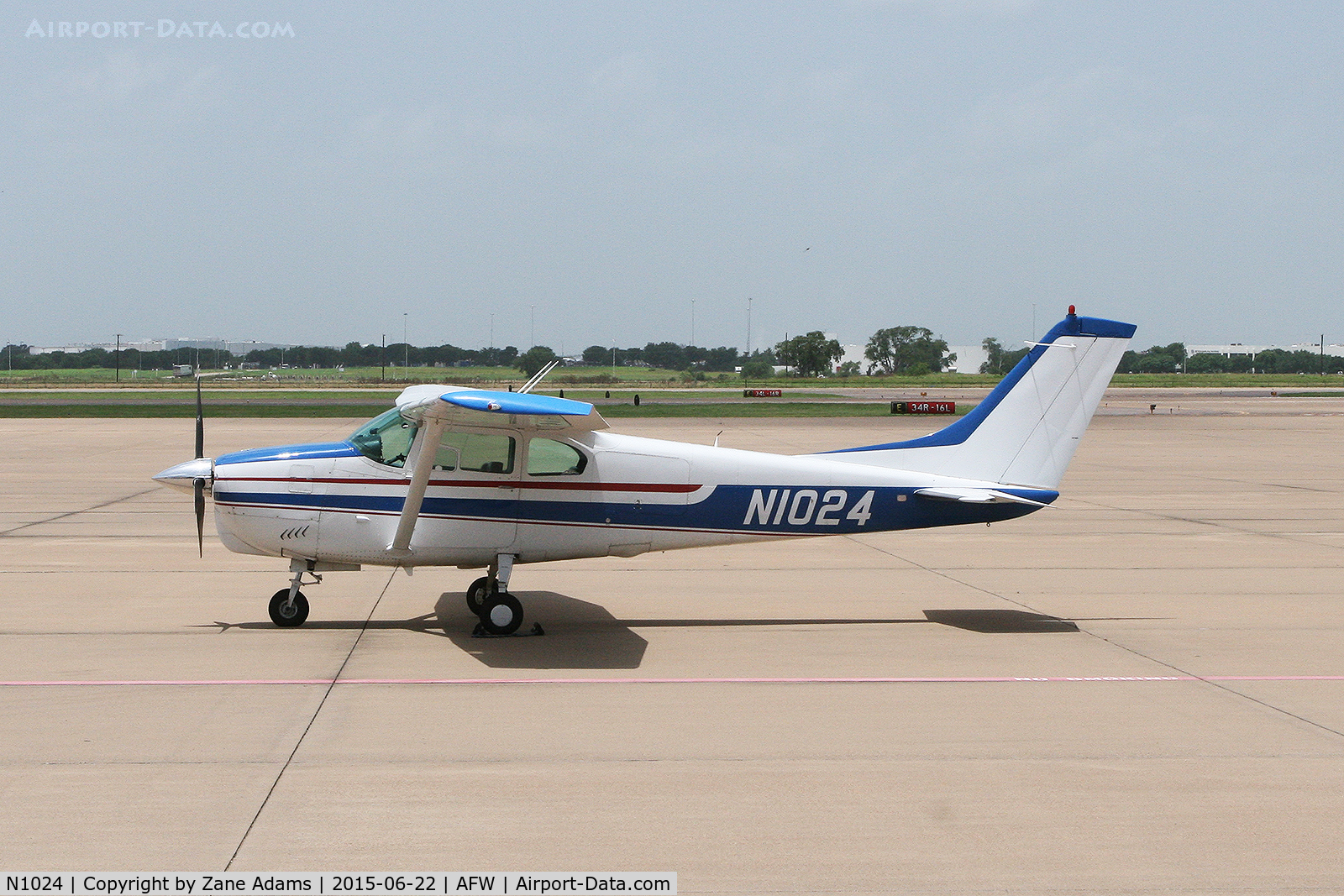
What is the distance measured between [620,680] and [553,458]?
2.55m

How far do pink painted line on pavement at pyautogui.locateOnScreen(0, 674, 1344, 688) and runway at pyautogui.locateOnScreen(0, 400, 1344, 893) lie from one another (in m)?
0.04

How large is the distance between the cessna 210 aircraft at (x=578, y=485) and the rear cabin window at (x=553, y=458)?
11 millimetres

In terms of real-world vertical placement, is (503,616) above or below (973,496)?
below

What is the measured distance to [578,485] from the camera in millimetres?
10695

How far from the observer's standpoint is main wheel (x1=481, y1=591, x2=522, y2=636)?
10.3m

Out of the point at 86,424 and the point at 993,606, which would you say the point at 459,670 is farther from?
the point at 86,424

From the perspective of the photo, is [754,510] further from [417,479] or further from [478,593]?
[417,479]

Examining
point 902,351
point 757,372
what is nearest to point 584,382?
point 757,372

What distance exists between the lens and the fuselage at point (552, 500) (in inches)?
410

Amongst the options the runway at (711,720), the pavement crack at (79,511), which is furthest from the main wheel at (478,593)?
the pavement crack at (79,511)

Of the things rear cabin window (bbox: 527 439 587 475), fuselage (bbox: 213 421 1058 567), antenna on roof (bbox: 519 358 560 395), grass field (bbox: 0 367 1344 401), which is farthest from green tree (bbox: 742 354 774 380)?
rear cabin window (bbox: 527 439 587 475)

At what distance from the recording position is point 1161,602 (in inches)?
488

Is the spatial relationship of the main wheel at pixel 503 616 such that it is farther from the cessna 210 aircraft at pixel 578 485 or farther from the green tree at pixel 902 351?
the green tree at pixel 902 351

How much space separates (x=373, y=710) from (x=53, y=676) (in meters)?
2.87
